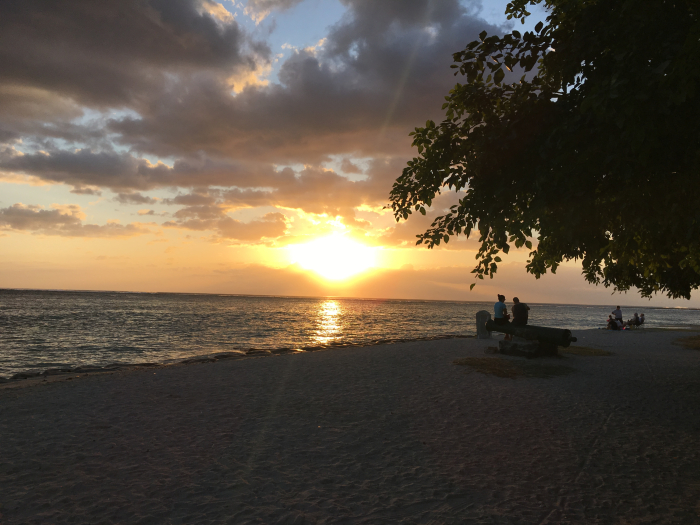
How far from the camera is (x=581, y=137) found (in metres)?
6.23

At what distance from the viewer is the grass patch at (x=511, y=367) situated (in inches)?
524

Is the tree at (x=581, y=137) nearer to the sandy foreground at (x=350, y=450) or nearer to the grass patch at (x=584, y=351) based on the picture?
the sandy foreground at (x=350, y=450)

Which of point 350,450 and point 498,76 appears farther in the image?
point 498,76

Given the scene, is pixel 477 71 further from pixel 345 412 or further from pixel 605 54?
pixel 345 412

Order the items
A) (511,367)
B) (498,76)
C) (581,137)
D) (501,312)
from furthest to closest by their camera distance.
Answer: (501,312), (511,367), (498,76), (581,137)

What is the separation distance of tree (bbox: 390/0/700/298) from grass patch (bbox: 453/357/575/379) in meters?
5.43

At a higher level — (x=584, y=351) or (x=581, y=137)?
(x=581, y=137)

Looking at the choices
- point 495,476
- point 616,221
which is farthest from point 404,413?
point 616,221

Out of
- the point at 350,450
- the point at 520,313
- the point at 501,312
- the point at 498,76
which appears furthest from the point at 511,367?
the point at 498,76

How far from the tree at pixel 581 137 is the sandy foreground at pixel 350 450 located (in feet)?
11.1

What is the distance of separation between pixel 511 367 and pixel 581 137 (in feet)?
32.3

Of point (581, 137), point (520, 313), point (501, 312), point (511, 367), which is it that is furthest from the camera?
point (501, 312)

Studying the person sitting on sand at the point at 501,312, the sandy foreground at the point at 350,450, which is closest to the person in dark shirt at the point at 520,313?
the person sitting on sand at the point at 501,312

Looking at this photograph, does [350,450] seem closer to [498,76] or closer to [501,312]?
[498,76]
